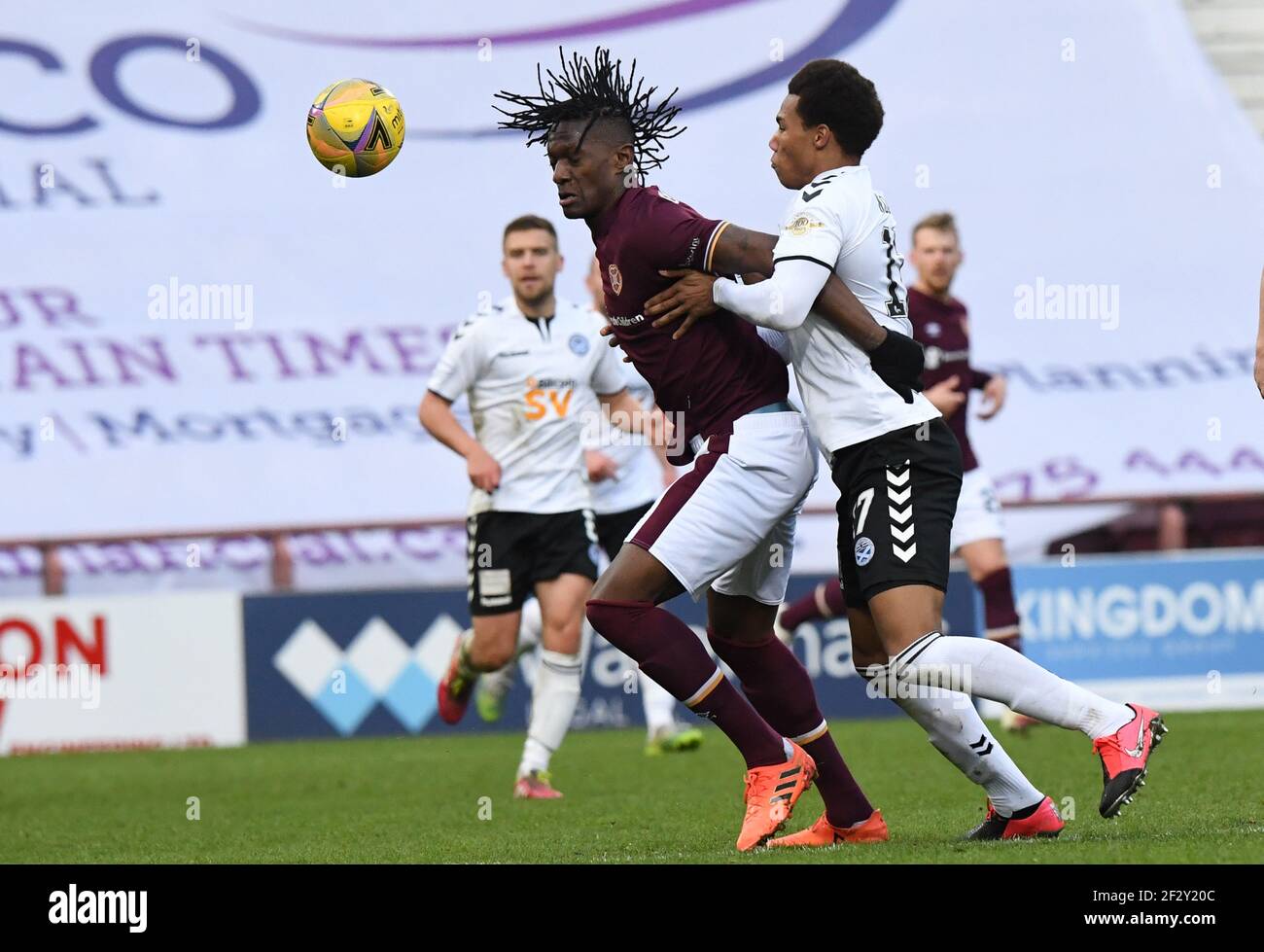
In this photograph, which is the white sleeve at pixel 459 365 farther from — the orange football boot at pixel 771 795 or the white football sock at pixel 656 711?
the orange football boot at pixel 771 795

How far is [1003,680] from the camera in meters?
5.43

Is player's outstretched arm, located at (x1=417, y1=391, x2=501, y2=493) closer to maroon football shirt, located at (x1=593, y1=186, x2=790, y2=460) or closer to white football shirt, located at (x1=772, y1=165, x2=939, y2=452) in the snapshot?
maroon football shirt, located at (x1=593, y1=186, x2=790, y2=460)

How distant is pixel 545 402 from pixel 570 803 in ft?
6.79

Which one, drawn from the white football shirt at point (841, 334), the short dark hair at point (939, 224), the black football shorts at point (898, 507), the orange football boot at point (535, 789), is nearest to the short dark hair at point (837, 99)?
the white football shirt at point (841, 334)

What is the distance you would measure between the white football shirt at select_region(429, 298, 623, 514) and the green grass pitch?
137 cm

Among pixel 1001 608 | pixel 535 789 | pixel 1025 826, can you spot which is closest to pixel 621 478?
pixel 1001 608

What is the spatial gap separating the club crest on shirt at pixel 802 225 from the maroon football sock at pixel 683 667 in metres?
1.15

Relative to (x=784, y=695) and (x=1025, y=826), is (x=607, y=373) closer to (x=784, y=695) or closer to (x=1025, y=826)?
(x=784, y=695)

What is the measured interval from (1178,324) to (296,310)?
6.83 m

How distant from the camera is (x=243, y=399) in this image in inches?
599

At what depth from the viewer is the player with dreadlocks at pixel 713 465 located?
5.66 metres

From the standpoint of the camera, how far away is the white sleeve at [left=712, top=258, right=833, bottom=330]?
5363 millimetres
